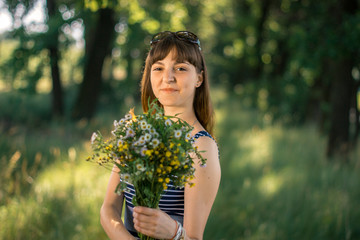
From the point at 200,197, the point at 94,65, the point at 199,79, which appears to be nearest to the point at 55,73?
the point at 94,65

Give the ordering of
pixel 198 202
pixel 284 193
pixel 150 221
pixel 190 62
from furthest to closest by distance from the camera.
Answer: pixel 284 193 → pixel 190 62 → pixel 198 202 → pixel 150 221

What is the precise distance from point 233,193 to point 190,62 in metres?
3.92

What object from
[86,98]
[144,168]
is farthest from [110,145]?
[86,98]

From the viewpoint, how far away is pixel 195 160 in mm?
1828

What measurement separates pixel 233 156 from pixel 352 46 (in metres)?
3.19

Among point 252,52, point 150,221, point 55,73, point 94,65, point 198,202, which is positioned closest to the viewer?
point 150,221

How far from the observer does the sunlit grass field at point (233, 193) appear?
13.1ft

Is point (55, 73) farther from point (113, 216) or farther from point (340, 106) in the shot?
point (113, 216)

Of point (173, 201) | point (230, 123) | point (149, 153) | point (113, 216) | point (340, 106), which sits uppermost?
point (149, 153)

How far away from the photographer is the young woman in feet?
5.42

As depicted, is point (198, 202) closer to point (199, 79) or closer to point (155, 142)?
point (155, 142)

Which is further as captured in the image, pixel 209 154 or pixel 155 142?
pixel 209 154

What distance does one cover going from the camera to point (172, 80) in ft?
6.31

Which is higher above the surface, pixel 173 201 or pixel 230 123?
pixel 173 201
